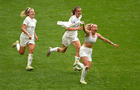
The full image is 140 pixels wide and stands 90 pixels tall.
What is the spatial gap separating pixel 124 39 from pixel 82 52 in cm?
525

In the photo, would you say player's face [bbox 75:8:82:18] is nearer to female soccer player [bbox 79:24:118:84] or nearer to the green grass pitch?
female soccer player [bbox 79:24:118:84]

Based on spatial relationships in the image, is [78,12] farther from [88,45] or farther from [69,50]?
[69,50]

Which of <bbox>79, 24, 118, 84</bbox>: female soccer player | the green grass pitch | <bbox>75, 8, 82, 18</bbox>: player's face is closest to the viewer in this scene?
<bbox>79, 24, 118, 84</bbox>: female soccer player

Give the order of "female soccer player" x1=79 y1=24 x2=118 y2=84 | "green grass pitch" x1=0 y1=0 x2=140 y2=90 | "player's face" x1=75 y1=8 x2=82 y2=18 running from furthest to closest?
"player's face" x1=75 y1=8 x2=82 y2=18
"green grass pitch" x1=0 y1=0 x2=140 y2=90
"female soccer player" x1=79 y1=24 x2=118 y2=84

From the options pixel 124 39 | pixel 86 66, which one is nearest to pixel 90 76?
pixel 86 66

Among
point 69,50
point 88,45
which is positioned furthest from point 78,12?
point 69,50

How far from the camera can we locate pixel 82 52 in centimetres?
1432

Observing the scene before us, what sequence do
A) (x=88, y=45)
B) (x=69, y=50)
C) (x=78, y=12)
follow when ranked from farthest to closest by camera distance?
(x=69, y=50)
(x=78, y=12)
(x=88, y=45)

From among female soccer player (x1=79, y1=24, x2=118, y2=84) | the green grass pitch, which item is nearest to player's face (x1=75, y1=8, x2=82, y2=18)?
female soccer player (x1=79, y1=24, x2=118, y2=84)

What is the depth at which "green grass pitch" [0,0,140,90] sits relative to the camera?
47.7ft

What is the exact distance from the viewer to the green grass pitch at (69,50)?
47.7 feet

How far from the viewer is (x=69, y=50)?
1798 cm

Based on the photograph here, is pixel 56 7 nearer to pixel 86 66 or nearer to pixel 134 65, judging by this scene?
pixel 134 65

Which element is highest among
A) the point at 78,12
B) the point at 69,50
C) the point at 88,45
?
the point at 78,12
